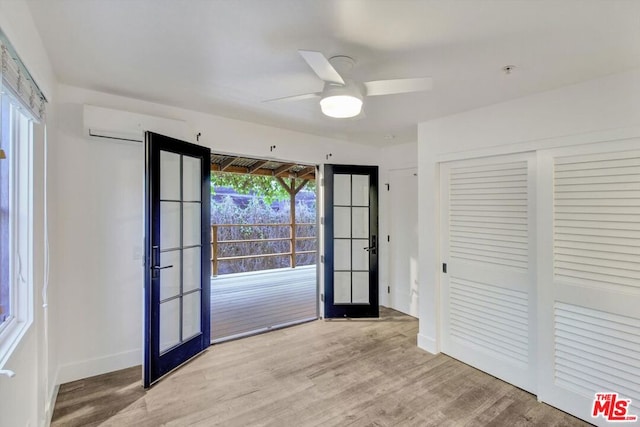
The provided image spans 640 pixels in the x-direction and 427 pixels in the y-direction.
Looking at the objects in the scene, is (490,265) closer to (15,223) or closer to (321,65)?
(321,65)

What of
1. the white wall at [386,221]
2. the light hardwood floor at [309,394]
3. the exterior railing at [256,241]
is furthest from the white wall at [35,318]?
the exterior railing at [256,241]

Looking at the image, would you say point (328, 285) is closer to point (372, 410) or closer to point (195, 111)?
point (372, 410)

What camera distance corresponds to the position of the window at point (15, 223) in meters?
1.55

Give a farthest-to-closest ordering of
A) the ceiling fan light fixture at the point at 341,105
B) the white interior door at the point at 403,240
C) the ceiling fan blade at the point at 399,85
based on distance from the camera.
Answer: the white interior door at the point at 403,240, the ceiling fan light fixture at the point at 341,105, the ceiling fan blade at the point at 399,85

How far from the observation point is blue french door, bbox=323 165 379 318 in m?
4.17

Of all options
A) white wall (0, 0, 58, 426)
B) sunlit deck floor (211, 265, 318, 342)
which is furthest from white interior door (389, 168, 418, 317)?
white wall (0, 0, 58, 426)

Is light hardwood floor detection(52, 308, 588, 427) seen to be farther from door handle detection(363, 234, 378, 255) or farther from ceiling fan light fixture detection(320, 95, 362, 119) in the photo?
ceiling fan light fixture detection(320, 95, 362, 119)

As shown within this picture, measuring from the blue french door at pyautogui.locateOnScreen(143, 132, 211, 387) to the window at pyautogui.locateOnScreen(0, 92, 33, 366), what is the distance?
786 mm

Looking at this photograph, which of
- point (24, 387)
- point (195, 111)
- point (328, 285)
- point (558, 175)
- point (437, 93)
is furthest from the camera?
point (328, 285)

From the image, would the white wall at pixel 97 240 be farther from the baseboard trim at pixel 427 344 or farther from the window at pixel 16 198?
the baseboard trim at pixel 427 344

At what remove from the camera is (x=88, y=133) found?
8.29 feet

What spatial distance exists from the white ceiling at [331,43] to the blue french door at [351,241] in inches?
66.9

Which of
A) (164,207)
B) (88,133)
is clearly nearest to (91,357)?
(164,207)

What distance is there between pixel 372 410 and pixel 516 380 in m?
1.36
